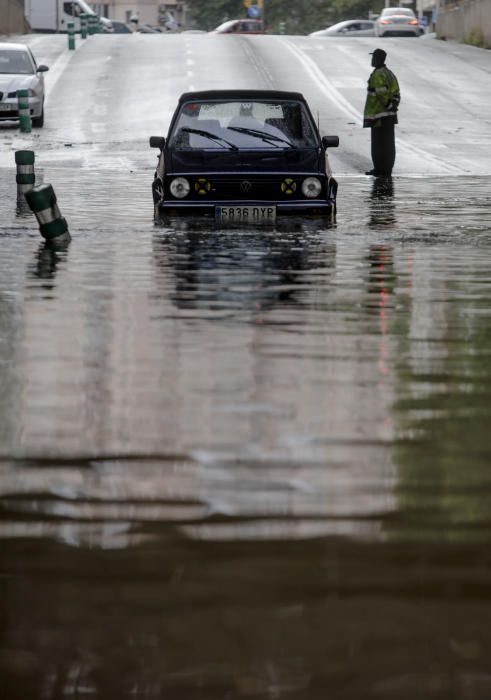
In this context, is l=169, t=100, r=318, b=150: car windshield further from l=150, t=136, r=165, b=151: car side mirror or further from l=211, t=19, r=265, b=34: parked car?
l=211, t=19, r=265, b=34: parked car

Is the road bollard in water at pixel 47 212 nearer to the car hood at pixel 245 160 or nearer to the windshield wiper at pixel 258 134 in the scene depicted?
the car hood at pixel 245 160

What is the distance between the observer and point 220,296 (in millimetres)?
11477

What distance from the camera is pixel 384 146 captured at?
25.1m

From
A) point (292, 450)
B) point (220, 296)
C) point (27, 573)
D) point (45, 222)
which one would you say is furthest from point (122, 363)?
point (45, 222)

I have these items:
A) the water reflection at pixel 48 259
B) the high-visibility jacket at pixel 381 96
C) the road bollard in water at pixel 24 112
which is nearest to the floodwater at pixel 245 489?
the water reflection at pixel 48 259

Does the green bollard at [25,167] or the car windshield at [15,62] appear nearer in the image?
the green bollard at [25,167]

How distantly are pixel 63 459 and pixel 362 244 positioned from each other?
9.71 meters

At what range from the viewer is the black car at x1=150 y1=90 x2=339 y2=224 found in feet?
53.1

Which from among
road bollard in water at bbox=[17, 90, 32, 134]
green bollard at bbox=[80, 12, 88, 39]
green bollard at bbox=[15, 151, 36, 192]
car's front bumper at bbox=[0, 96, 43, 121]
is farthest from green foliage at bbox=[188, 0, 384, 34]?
green bollard at bbox=[15, 151, 36, 192]

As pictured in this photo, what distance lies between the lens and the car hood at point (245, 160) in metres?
16.2

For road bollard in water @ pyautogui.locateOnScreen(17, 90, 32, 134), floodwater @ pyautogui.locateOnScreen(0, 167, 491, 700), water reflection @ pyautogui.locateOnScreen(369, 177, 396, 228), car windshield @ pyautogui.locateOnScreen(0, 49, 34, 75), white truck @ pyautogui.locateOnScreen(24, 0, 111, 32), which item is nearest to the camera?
floodwater @ pyautogui.locateOnScreen(0, 167, 491, 700)

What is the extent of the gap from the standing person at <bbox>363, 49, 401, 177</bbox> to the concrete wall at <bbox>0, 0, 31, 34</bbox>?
40.3 meters

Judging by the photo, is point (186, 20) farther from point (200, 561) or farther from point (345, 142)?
point (200, 561)

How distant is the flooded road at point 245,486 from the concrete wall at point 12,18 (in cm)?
5277
